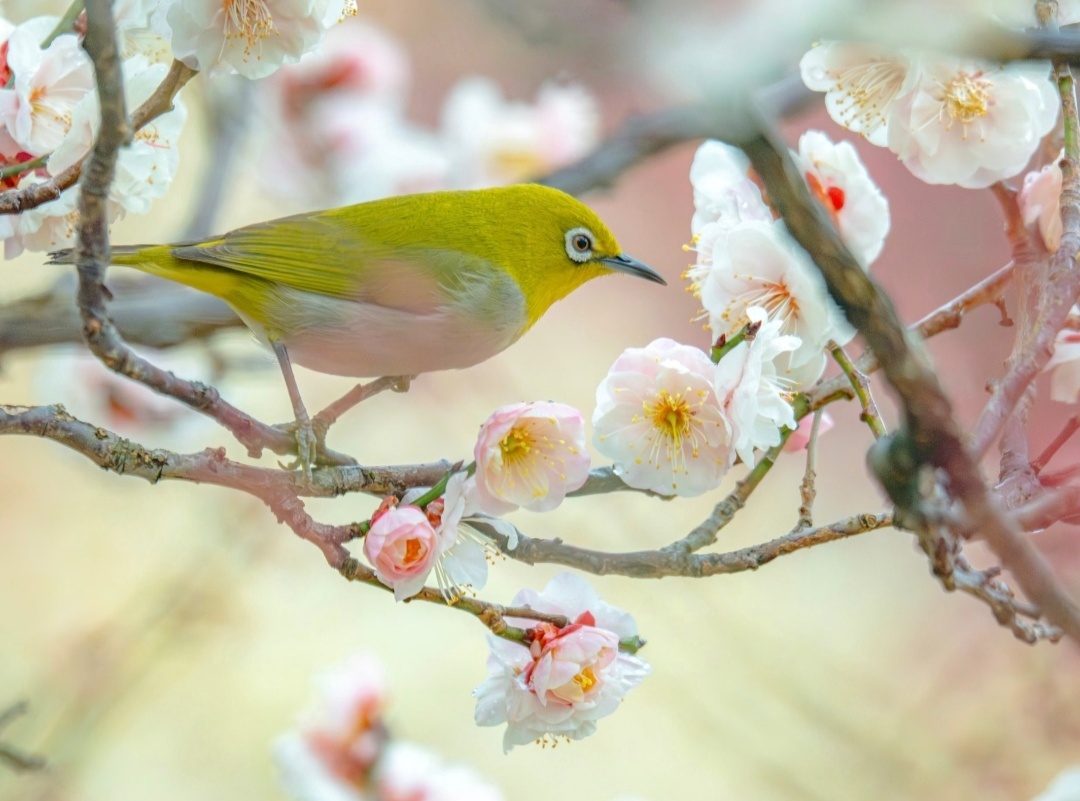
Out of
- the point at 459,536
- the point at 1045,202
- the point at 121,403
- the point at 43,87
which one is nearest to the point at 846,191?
the point at 1045,202

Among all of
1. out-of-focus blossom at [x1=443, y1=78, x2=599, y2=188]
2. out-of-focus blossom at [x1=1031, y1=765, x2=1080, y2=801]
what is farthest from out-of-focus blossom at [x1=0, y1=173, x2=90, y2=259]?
out-of-focus blossom at [x1=443, y1=78, x2=599, y2=188]

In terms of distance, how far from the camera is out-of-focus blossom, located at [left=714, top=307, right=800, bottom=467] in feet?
4.24

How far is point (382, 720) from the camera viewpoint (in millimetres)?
2033

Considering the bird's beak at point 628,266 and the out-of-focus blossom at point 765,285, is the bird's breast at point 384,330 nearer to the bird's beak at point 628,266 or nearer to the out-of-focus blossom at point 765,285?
the bird's beak at point 628,266

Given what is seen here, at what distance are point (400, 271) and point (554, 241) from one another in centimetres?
42

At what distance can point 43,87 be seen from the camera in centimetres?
146

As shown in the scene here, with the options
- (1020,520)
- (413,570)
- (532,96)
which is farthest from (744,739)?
(532,96)

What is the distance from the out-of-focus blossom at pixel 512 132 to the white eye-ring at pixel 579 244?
948 millimetres

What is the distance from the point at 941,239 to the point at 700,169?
2078 millimetres

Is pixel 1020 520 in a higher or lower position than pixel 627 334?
lower

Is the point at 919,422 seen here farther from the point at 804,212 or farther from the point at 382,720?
the point at 382,720

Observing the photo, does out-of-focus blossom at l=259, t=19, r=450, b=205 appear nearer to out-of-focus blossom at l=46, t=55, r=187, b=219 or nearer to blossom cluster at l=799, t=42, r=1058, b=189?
out-of-focus blossom at l=46, t=55, r=187, b=219

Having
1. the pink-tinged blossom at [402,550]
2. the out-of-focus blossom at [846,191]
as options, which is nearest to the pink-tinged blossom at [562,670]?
the pink-tinged blossom at [402,550]

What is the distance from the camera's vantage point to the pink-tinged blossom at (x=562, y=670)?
53.1 inches
